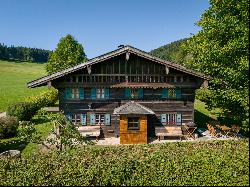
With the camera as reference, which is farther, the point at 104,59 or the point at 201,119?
the point at 201,119

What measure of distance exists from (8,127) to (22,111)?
723 centimetres

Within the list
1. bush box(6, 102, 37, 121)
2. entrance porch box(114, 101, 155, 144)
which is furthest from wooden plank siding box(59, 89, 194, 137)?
bush box(6, 102, 37, 121)

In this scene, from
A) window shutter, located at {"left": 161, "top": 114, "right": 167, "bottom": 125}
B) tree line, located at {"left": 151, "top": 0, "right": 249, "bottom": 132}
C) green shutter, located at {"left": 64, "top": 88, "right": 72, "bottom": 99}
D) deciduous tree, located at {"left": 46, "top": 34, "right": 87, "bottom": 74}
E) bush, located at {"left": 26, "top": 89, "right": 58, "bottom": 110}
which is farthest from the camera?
deciduous tree, located at {"left": 46, "top": 34, "right": 87, "bottom": 74}

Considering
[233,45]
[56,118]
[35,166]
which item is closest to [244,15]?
[233,45]

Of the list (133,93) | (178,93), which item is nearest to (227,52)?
(178,93)

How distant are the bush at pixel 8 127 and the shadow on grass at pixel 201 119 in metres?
17.0

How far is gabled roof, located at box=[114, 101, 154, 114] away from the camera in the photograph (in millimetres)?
24256

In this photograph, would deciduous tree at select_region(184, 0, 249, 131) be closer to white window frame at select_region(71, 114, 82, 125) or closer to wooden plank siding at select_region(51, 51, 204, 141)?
wooden plank siding at select_region(51, 51, 204, 141)

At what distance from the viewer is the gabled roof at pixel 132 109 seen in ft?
79.6

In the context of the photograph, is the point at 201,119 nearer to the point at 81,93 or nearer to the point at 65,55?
the point at 81,93

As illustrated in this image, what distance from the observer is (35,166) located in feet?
42.4

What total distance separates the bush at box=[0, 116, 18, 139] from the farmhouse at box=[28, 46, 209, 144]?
15.5 ft

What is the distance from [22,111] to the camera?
33250 mm

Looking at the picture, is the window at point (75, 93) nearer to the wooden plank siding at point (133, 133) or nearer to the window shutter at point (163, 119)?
the wooden plank siding at point (133, 133)
